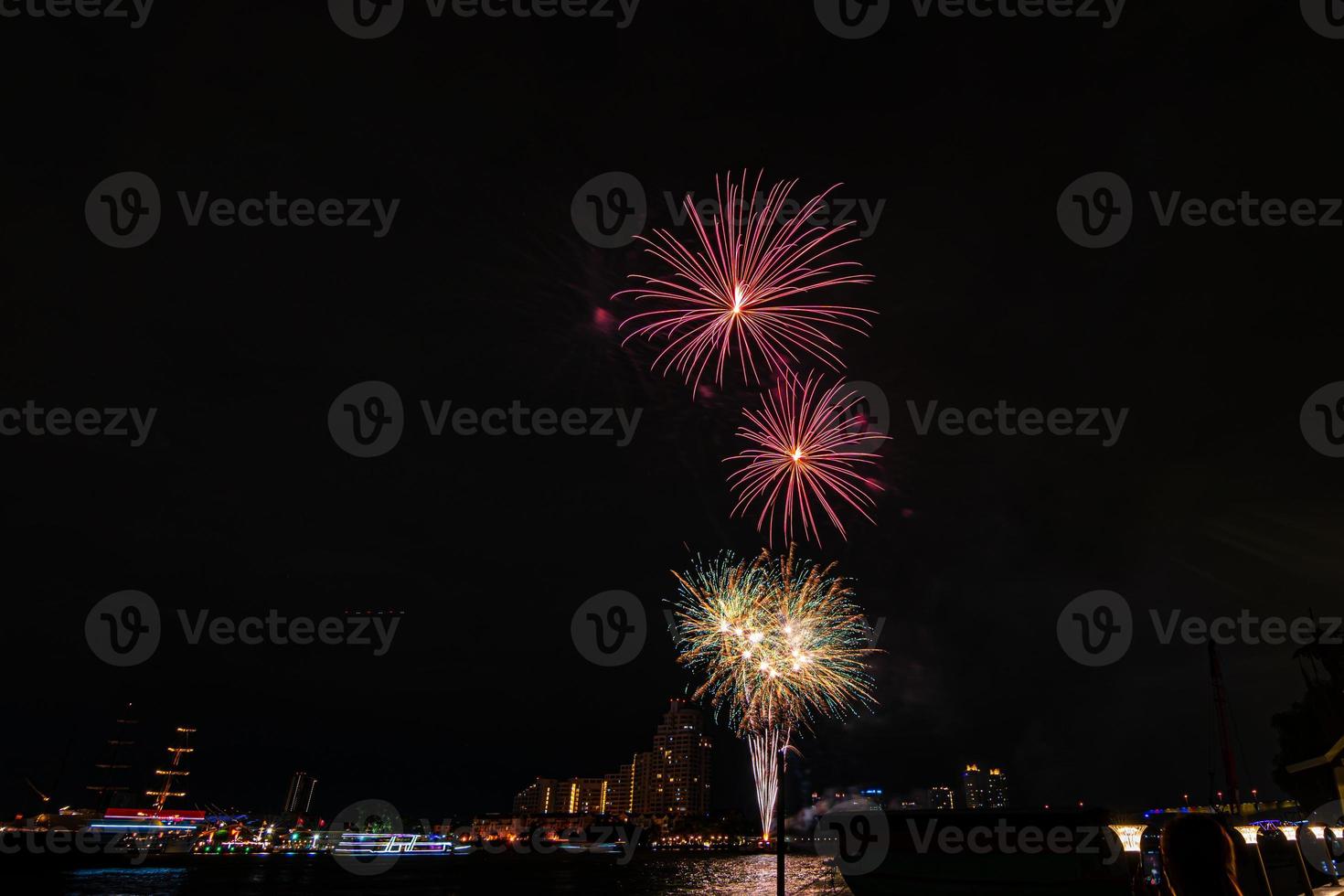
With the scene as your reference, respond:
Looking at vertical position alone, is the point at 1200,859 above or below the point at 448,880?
above

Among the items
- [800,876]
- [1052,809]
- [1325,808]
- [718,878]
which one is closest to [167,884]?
[718,878]

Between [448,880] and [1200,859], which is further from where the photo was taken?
[448,880]

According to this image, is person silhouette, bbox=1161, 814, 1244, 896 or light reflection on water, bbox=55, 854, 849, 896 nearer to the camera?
person silhouette, bbox=1161, 814, 1244, 896

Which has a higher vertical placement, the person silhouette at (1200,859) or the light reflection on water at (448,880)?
the person silhouette at (1200,859)

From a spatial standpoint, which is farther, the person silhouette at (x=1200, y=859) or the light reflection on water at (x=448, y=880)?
the light reflection on water at (x=448, y=880)
